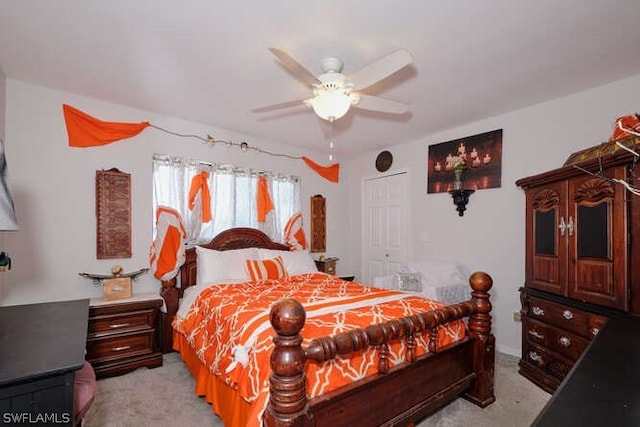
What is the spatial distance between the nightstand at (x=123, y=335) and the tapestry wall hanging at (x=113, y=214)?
1.61 ft

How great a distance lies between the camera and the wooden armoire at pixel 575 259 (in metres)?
1.90

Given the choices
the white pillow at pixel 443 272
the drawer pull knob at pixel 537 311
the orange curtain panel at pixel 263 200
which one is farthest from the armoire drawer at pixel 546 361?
the orange curtain panel at pixel 263 200

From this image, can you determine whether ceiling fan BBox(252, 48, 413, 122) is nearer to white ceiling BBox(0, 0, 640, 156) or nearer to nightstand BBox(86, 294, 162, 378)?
white ceiling BBox(0, 0, 640, 156)

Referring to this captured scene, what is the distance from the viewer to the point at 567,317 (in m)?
2.23

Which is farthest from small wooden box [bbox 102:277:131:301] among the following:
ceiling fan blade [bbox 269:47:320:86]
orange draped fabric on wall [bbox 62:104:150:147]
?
ceiling fan blade [bbox 269:47:320:86]

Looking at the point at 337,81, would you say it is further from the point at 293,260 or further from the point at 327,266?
the point at 327,266

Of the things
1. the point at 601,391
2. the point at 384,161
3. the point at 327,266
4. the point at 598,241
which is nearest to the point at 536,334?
the point at 598,241

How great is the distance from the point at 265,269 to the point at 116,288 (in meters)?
1.37

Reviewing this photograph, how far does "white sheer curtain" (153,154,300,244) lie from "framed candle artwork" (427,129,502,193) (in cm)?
188

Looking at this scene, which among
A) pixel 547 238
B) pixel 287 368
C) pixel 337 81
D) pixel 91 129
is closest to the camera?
pixel 287 368

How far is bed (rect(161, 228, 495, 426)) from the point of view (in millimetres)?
1288

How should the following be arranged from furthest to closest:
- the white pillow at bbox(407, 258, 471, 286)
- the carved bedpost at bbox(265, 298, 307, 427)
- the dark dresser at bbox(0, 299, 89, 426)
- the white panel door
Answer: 1. the white panel door
2. the white pillow at bbox(407, 258, 471, 286)
3. the carved bedpost at bbox(265, 298, 307, 427)
4. the dark dresser at bbox(0, 299, 89, 426)

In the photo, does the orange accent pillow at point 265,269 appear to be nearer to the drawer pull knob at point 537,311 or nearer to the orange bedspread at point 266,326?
the orange bedspread at point 266,326

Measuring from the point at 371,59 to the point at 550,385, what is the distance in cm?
282
